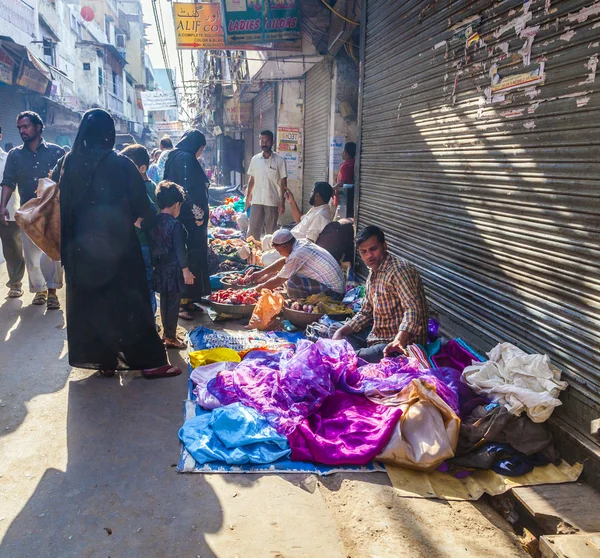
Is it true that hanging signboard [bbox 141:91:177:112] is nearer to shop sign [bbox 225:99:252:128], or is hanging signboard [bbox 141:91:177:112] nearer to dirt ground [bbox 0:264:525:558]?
shop sign [bbox 225:99:252:128]

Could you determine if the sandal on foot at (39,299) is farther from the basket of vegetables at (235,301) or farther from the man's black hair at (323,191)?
the man's black hair at (323,191)

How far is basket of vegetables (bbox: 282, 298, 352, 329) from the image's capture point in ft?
17.9

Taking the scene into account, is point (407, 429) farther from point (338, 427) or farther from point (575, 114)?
Answer: point (575, 114)

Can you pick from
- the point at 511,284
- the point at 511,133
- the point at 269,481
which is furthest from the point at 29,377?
the point at 511,133

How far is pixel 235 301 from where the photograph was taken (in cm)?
612

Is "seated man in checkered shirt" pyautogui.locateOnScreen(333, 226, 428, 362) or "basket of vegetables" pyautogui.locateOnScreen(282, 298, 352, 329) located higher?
"seated man in checkered shirt" pyautogui.locateOnScreen(333, 226, 428, 362)

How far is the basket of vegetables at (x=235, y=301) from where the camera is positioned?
5.99 m

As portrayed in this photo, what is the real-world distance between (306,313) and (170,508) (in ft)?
9.95

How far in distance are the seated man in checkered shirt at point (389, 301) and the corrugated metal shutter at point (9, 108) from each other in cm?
2038

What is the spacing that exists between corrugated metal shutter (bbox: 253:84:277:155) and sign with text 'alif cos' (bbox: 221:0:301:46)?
4.88m

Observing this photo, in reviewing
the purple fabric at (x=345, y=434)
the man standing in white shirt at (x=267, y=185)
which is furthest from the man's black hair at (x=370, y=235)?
the man standing in white shirt at (x=267, y=185)

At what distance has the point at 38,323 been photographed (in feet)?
18.2

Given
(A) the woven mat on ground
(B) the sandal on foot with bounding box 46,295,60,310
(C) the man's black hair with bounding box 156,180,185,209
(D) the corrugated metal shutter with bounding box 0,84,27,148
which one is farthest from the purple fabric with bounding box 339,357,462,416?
(D) the corrugated metal shutter with bounding box 0,84,27,148

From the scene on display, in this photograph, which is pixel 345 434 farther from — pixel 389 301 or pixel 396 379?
pixel 389 301
